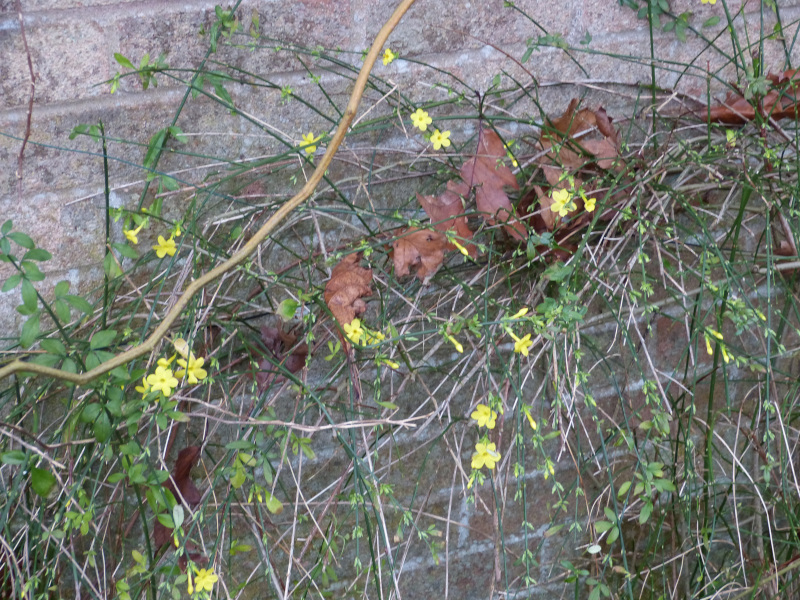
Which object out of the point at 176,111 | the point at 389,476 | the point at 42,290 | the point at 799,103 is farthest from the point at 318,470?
the point at 799,103

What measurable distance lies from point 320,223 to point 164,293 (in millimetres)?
305

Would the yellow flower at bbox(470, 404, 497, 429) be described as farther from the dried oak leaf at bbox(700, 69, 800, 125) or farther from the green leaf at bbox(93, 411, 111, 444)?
the dried oak leaf at bbox(700, 69, 800, 125)

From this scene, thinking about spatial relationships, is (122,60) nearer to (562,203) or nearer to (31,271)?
(31,271)

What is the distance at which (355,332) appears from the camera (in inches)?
39.6

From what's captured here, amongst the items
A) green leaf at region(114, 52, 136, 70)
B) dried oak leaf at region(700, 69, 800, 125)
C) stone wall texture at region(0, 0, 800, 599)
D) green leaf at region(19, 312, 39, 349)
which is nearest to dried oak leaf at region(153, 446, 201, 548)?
stone wall texture at region(0, 0, 800, 599)

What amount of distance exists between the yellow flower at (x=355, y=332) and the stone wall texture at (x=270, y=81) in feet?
0.56

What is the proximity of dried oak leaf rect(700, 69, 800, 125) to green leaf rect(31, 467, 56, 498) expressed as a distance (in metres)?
1.26

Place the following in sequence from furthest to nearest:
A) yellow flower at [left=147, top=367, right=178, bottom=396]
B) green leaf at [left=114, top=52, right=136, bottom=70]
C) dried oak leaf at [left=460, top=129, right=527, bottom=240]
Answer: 1. dried oak leaf at [left=460, top=129, right=527, bottom=240]
2. green leaf at [left=114, top=52, right=136, bottom=70]
3. yellow flower at [left=147, top=367, right=178, bottom=396]

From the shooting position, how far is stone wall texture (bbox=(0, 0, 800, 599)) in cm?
109

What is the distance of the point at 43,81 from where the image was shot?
108 cm

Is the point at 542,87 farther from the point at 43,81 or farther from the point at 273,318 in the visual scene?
the point at 43,81

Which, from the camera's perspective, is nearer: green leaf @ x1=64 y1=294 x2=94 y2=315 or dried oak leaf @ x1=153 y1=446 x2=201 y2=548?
green leaf @ x1=64 y1=294 x2=94 y2=315

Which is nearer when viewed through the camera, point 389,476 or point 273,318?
point 273,318

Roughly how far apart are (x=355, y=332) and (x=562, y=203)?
390 mm
